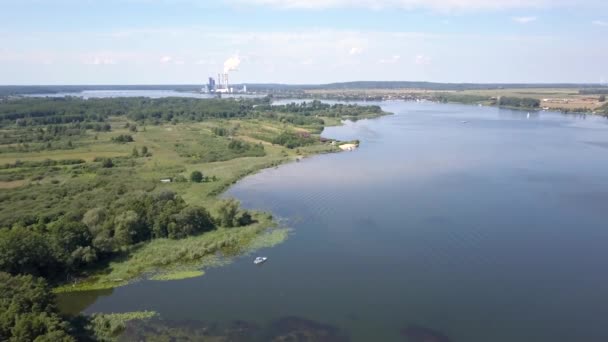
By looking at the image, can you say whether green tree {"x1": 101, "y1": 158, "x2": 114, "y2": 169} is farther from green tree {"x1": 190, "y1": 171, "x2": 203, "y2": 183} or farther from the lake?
the lake

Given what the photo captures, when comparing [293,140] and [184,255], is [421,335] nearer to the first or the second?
[184,255]

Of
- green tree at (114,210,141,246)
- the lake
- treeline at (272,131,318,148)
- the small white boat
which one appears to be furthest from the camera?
treeline at (272,131,318,148)

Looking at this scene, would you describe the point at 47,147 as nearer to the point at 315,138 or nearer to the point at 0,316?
the point at 315,138

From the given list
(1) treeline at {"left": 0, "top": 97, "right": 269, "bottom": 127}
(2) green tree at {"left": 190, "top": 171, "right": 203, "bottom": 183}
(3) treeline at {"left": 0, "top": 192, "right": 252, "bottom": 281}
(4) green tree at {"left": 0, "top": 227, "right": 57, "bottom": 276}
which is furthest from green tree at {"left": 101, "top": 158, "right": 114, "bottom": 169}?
(1) treeline at {"left": 0, "top": 97, "right": 269, "bottom": 127}

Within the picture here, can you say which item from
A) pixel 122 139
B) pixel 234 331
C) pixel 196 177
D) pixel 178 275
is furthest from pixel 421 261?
pixel 122 139

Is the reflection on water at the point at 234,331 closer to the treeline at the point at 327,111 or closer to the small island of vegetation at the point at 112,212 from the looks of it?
the small island of vegetation at the point at 112,212

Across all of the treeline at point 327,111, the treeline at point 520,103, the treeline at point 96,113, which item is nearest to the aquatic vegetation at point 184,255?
the treeline at point 96,113

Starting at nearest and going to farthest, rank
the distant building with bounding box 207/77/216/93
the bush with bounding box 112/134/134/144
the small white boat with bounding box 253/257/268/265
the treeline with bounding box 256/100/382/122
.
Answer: the small white boat with bounding box 253/257/268/265 → the bush with bounding box 112/134/134/144 → the treeline with bounding box 256/100/382/122 → the distant building with bounding box 207/77/216/93
